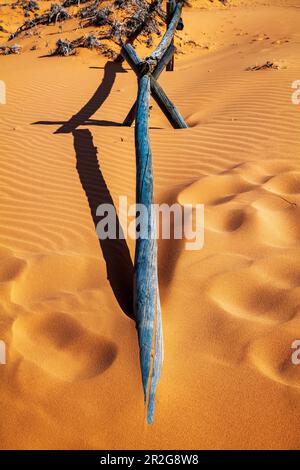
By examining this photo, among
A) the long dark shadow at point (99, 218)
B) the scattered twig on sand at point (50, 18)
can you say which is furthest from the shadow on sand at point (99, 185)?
the scattered twig on sand at point (50, 18)

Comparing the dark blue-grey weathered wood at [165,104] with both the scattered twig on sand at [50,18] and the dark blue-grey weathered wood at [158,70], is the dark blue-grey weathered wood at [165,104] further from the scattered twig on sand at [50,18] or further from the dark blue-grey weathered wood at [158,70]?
the scattered twig on sand at [50,18]

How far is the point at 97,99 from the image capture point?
19.3ft

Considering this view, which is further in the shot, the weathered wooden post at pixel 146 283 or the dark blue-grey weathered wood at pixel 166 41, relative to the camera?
the dark blue-grey weathered wood at pixel 166 41

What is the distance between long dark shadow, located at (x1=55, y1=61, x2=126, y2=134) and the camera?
4.95 meters

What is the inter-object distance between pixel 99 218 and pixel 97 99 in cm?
367

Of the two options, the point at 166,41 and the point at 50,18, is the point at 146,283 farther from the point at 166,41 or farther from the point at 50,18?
the point at 50,18

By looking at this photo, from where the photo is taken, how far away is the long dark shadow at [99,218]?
89.1 inches

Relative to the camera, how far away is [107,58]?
8086 millimetres

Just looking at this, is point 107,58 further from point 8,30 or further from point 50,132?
point 8,30

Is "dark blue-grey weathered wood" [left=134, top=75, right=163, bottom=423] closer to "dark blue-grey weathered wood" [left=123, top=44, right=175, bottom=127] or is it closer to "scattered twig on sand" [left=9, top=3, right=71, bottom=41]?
"dark blue-grey weathered wood" [left=123, top=44, right=175, bottom=127]

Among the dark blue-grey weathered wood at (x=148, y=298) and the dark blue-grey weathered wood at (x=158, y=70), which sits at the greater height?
the dark blue-grey weathered wood at (x=158, y=70)

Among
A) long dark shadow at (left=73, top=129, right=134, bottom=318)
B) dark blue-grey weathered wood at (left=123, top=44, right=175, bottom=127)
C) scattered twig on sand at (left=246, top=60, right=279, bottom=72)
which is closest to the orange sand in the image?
long dark shadow at (left=73, top=129, right=134, bottom=318)

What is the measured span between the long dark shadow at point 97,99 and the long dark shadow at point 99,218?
278mm

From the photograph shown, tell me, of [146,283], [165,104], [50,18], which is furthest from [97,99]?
[50,18]
